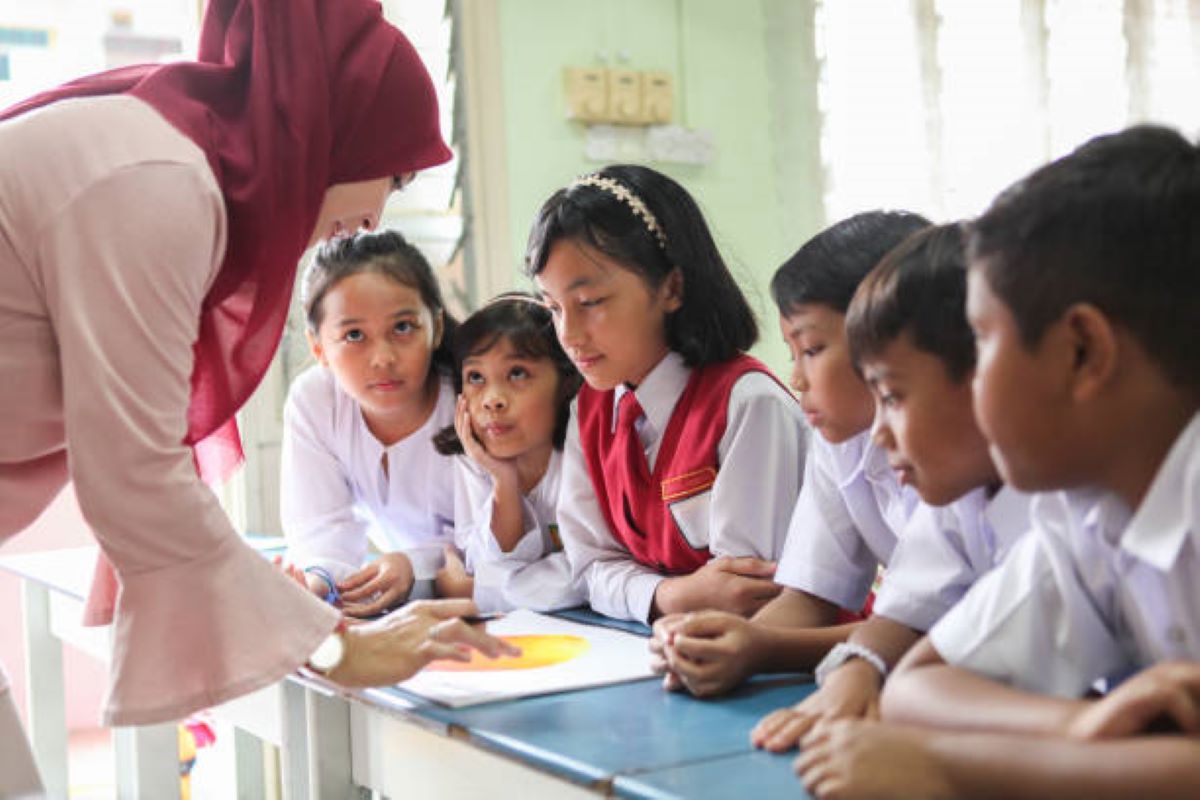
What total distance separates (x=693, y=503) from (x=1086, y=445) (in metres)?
0.80

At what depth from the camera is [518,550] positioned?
186 cm

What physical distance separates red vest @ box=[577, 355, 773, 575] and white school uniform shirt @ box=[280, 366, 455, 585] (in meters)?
0.42

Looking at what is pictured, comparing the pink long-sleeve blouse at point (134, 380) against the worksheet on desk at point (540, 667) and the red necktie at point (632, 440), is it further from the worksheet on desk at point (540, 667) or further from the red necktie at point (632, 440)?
the red necktie at point (632, 440)

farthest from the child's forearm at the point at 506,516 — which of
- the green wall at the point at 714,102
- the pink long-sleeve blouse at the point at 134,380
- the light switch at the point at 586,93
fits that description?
the light switch at the point at 586,93

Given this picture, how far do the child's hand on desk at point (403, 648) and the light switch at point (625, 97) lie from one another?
2051 millimetres

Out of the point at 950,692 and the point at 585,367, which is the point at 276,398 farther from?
the point at 950,692

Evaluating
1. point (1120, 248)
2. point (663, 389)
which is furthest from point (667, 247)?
point (1120, 248)

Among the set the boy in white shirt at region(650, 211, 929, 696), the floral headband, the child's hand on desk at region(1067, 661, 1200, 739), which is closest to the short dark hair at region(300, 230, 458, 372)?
the floral headband

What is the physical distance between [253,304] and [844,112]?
2.24 metres

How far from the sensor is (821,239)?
1.36 m

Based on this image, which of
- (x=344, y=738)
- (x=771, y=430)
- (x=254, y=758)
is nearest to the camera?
(x=344, y=738)

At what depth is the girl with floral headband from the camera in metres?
1.58

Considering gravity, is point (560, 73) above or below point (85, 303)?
above

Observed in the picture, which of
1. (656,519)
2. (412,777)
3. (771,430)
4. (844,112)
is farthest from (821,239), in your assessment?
(844,112)
